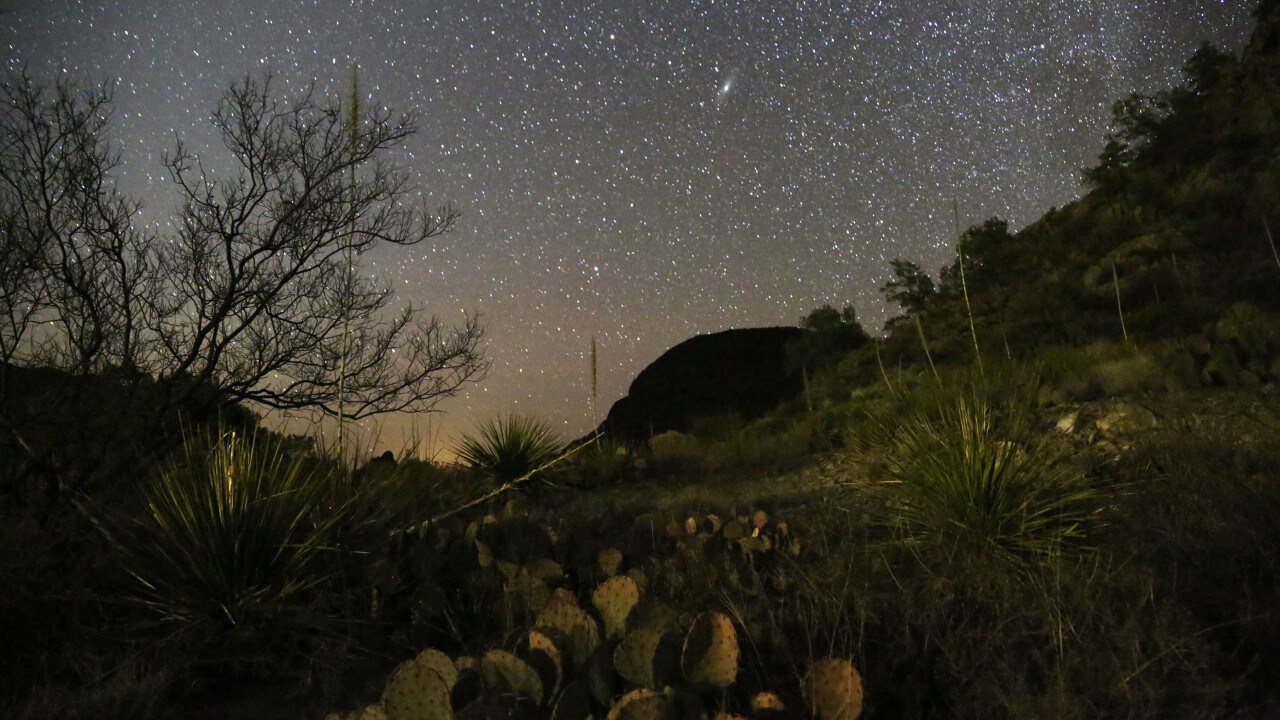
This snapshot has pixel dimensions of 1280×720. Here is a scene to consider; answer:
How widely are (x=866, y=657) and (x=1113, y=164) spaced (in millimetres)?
40541

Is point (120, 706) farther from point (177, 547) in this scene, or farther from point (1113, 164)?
point (1113, 164)

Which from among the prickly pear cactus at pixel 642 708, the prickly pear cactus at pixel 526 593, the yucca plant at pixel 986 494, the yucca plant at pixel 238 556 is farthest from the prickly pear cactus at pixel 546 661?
the yucca plant at pixel 986 494

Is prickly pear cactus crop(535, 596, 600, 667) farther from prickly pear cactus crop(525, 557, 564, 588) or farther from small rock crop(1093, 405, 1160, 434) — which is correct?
small rock crop(1093, 405, 1160, 434)

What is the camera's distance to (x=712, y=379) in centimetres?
5469

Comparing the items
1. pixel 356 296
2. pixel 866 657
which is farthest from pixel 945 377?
pixel 866 657

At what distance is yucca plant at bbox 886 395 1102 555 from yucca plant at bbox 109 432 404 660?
12.5 ft

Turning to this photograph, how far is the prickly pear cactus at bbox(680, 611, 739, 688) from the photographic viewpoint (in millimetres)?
3461

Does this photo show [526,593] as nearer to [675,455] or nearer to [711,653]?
[711,653]

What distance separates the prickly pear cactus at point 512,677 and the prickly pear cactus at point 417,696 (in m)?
0.22

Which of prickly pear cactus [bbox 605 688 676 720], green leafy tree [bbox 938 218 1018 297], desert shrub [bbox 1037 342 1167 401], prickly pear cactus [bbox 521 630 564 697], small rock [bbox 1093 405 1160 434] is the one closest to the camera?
prickly pear cactus [bbox 605 688 676 720]

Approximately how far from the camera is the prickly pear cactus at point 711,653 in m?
3.46

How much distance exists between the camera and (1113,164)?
37.9m

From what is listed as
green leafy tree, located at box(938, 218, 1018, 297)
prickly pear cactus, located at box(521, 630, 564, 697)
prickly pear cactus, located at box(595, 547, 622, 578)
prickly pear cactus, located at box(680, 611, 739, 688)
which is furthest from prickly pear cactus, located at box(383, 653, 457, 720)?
green leafy tree, located at box(938, 218, 1018, 297)

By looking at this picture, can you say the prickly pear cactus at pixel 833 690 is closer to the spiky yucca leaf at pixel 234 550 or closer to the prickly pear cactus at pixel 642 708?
the prickly pear cactus at pixel 642 708
